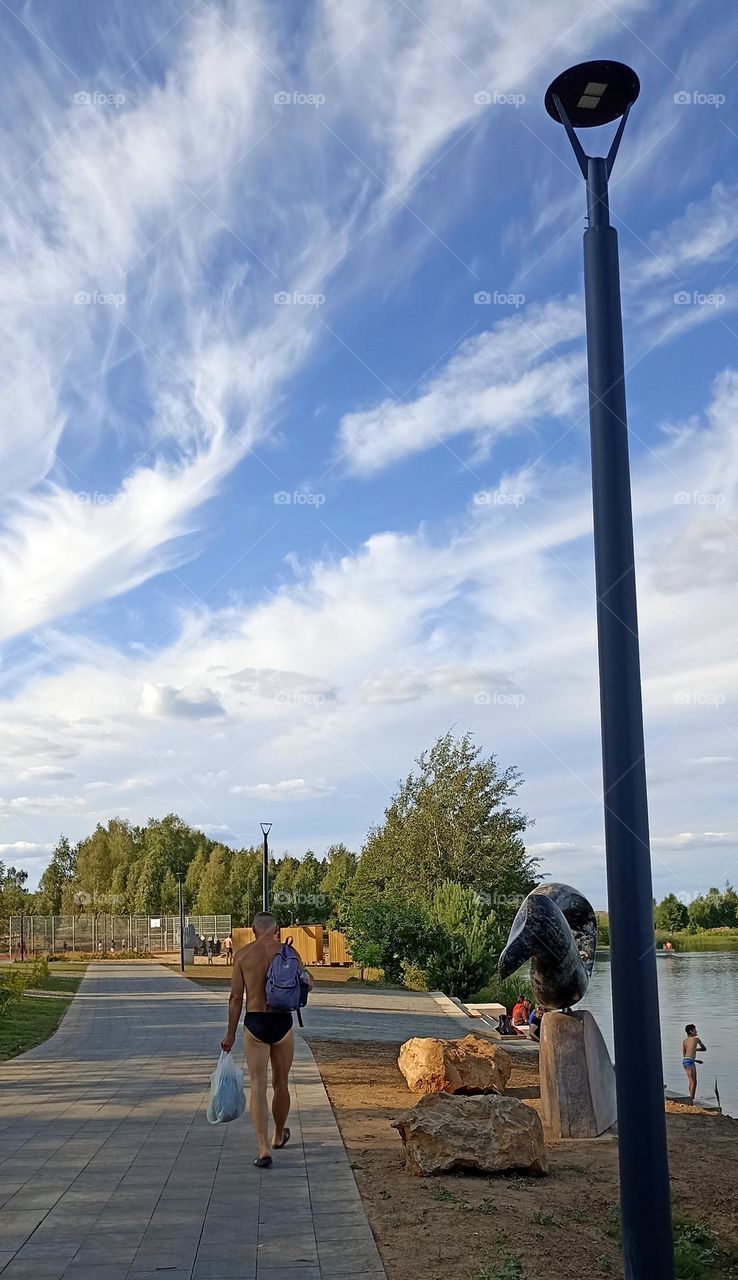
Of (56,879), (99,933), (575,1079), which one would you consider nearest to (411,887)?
(99,933)

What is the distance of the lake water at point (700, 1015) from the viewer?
1939cm

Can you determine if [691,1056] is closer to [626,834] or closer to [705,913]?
[626,834]

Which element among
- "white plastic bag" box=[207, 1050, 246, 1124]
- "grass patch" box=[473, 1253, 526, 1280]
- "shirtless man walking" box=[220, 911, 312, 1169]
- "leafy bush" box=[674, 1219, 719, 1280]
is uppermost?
"shirtless man walking" box=[220, 911, 312, 1169]

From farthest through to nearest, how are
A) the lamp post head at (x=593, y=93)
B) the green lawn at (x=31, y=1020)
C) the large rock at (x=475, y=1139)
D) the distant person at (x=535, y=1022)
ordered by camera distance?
the distant person at (x=535, y=1022) < the green lawn at (x=31, y=1020) < the large rock at (x=475, y=1139) < the lamp post head at (x=593, y=93)


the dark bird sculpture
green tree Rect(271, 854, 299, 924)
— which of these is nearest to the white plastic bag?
the dark bird sculpture

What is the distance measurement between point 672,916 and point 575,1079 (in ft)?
292

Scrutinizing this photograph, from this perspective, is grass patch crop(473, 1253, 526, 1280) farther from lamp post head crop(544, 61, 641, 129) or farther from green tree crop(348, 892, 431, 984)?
green tree crop(348, 892, 431, 984)

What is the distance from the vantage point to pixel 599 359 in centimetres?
507

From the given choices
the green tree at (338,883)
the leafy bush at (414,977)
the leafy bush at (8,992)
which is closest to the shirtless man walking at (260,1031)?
the leafy bush at (8,992)

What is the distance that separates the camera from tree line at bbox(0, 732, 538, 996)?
2814cm

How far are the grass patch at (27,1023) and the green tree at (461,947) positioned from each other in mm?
9446

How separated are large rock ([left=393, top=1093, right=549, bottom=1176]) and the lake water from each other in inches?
75.9

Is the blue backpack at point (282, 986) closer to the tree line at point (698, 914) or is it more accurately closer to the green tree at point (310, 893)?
the green tree at point (310, 893)

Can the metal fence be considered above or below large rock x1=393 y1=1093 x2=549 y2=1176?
below
